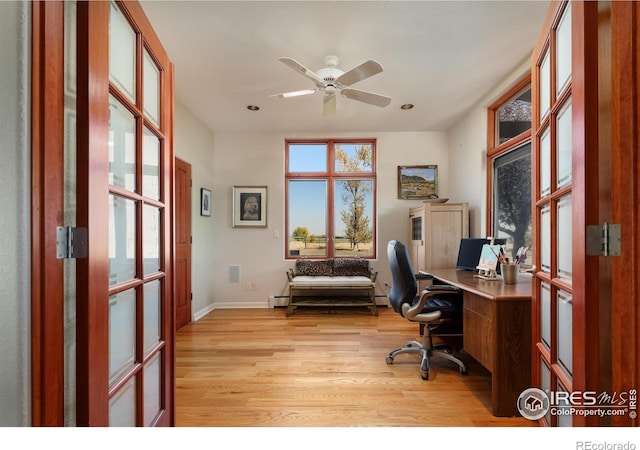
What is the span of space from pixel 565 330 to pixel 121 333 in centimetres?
155

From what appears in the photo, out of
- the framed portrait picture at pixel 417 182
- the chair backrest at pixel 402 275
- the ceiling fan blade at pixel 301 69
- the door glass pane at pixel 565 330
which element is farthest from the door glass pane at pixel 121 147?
the framed portrait picture at pixel 417 182

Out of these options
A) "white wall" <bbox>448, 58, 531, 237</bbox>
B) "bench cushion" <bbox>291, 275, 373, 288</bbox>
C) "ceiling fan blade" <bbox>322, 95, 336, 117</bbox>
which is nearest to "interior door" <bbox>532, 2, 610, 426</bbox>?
"ceiling fan blade" <bbox>322, 95, 336, 117</bbox>

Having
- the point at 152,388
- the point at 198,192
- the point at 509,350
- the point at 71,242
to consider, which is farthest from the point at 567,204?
the point at 198,192

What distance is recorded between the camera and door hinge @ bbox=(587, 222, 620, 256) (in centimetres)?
77

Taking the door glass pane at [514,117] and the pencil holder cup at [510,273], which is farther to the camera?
the door glass pane at [514,117]

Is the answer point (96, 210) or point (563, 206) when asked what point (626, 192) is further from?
point (96, 210)

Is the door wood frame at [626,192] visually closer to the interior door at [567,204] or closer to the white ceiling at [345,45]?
the interior door at [567,204]

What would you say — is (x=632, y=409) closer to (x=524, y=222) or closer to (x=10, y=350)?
(x=10, y=350)

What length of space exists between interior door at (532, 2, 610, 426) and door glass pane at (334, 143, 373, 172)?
3283mm

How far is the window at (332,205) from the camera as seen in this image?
455 cm

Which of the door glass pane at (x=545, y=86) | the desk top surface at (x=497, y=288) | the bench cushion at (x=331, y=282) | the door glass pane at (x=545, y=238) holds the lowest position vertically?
the bench cushion at (x=331, y=282)

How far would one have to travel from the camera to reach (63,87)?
803mm

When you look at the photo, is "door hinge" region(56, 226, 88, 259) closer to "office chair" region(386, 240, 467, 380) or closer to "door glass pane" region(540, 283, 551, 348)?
"door glass pane" region(540, 283, 551, 348)

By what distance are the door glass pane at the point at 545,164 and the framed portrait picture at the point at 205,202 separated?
3789 mm
